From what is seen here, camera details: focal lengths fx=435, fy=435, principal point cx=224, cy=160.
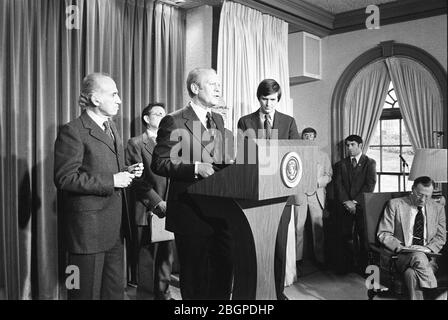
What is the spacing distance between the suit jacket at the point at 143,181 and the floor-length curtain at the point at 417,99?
2984 millimetres

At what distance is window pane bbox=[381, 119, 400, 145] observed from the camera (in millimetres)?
5156

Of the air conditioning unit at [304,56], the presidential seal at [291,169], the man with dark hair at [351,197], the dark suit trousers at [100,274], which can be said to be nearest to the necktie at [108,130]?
the dark suit trousers at [100,274]

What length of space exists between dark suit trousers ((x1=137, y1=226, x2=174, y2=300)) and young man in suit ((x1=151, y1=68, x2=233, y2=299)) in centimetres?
129

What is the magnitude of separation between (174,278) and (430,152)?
2.66 meters

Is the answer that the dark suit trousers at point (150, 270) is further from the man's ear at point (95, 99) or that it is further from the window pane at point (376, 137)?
the window pane at point (376, 137)

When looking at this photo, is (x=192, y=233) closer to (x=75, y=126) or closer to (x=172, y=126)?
(x=172, y=126)

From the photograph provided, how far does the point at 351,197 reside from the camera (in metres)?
4.61

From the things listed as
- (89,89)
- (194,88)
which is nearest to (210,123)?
(194,88)

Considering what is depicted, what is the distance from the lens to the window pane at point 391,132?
516cm

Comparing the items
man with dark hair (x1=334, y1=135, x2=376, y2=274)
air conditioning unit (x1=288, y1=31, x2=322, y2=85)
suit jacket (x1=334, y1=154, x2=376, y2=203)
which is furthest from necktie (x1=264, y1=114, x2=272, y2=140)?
air conditioning unit (x1=288, y1=31, x2=322, y2=85)

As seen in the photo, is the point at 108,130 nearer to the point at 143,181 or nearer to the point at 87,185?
the point at 87,185

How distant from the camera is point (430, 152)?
13.2 feet

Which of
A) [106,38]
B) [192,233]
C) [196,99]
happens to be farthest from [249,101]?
[192,233]
